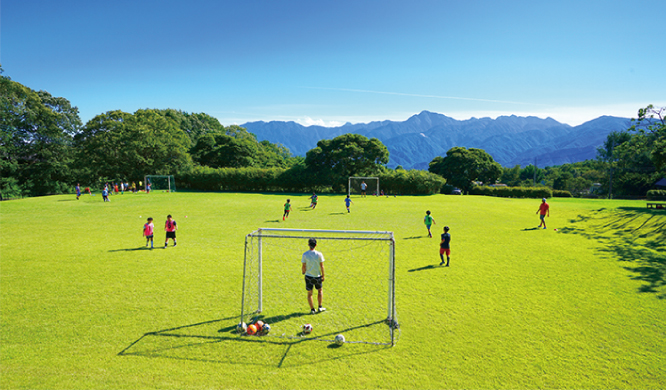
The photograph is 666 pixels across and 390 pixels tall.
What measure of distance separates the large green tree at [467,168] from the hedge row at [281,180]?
1625 centimetres

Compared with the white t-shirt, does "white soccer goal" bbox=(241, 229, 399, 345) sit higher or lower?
lower

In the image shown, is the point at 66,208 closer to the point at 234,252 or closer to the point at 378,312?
the point at 234,252

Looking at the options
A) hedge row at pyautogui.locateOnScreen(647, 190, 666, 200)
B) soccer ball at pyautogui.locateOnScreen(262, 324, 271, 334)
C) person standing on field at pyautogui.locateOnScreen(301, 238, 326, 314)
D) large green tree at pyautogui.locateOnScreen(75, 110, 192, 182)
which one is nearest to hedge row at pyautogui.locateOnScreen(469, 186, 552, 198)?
hedge row at pyautogui.locateOnScreen(647, 190, 666, 200)

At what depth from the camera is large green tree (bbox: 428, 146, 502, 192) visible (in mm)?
64631

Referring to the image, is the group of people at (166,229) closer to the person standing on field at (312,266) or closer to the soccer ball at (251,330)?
the soccer ball at (251,330)

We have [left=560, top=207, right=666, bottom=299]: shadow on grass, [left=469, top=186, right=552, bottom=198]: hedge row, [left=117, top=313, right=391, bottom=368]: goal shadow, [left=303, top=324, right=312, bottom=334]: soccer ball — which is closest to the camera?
[left=117, top=313, right=391, bottom=368]: goal shadow

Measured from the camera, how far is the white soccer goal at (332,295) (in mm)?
7820

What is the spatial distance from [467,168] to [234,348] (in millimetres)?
64968

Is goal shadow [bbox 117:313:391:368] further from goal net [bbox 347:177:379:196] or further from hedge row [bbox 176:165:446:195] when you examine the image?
hedge row [bbox 176:165:446:195]

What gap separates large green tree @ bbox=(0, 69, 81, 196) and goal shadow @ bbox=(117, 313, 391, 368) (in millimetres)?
55822

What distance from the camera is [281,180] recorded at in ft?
166

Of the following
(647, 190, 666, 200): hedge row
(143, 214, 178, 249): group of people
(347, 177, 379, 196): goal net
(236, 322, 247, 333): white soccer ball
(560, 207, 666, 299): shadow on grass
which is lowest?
(236, 322, 247, 333): white soccer ball

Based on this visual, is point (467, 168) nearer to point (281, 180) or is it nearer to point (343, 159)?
point (343, 159)

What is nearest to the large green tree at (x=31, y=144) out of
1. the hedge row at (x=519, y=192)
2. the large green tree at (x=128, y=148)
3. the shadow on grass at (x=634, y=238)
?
the large green tree at (x=128, y=148)
